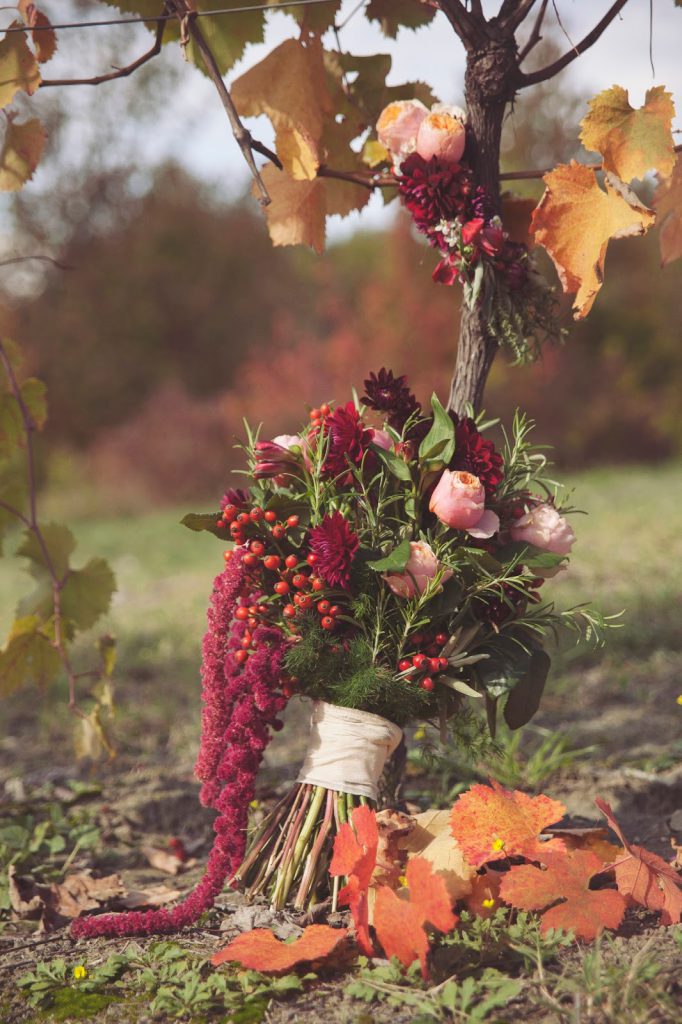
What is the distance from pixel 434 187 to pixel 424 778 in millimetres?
1468

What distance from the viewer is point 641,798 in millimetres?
2127

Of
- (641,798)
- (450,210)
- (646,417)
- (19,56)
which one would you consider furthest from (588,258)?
(646,417)

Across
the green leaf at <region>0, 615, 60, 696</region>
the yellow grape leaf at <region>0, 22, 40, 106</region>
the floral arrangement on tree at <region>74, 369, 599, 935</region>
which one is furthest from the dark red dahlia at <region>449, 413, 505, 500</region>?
the green leaf at <region>0, 615, 60, 696</region>

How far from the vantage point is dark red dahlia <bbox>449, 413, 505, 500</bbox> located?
145cm

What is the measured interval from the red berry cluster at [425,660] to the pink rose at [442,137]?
2.92 feet

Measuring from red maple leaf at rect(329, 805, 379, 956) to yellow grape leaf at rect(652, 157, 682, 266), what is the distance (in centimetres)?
106

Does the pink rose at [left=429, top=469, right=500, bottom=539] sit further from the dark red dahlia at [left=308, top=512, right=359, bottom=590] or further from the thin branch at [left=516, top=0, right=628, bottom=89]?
the thin branch at [left=516, top=0, right=628, bottom=89]

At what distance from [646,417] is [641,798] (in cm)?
1076

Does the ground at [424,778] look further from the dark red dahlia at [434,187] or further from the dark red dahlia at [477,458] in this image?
the dark red dahlia at [434,187]

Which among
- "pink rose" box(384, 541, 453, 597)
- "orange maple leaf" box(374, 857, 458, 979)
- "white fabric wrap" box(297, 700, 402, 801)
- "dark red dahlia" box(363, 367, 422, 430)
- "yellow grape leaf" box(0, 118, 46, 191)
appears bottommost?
"orange maple leaf" box(374, 857, 458, 979)

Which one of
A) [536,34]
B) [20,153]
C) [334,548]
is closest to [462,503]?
[334,548]

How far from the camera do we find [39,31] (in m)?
1.83

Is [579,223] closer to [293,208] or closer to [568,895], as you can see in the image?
[293,208]

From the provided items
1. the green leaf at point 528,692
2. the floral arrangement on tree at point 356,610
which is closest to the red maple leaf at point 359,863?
the floral arrangement on tree at point 356,610
